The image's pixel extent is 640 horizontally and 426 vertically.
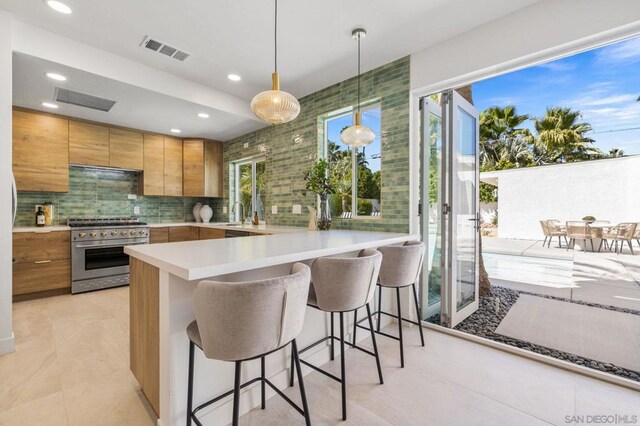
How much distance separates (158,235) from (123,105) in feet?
6.45

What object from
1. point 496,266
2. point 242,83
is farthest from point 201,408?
point 496,266

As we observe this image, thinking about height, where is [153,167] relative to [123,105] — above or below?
below

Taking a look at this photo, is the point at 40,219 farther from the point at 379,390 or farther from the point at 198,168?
the point at 379,390

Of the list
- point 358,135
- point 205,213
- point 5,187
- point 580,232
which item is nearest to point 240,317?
point 358,135

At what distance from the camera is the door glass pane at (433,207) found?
2.81m

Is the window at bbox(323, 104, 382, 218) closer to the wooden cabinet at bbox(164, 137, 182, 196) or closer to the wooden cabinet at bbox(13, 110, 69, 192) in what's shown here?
the wooden cabinet at bbox(164, 137, 182, 196)

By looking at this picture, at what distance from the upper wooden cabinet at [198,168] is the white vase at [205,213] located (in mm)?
324

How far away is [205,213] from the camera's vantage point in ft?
17.1

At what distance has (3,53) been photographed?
210 centimetres

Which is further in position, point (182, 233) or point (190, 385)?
point (182, 233)

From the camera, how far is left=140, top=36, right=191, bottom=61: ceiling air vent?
2434 millimetres

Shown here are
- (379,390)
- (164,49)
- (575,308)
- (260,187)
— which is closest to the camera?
(379,390)

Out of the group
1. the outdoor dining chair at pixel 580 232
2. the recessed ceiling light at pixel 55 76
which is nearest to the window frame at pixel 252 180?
the recessed ceiling light at pixel 55 76

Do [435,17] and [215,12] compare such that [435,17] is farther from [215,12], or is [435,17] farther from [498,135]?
[498,135]
